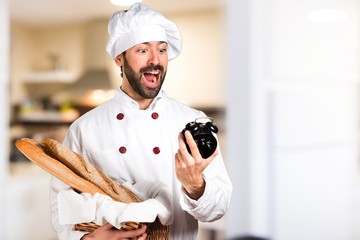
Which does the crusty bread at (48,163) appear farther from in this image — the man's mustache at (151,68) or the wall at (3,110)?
the wall at (3,110)

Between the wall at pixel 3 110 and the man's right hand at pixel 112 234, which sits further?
A: the wall at pixel 3 110

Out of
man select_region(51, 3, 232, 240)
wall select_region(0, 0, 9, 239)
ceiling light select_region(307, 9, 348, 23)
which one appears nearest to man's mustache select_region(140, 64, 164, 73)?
man select_region(51, 3, 232, 240)

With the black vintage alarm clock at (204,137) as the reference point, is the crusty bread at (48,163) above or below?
below

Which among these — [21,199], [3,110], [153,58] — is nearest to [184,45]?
[153,58]

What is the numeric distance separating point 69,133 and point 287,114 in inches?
37.7

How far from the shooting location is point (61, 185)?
1.35ft

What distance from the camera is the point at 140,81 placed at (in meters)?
0.42

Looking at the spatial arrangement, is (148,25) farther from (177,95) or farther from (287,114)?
(287,114)

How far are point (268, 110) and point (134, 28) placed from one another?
0.87 metres

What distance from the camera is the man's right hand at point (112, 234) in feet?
1.32

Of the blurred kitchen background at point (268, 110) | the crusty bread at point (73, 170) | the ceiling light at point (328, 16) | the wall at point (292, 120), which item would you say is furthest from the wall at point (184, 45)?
the ceiling light at point (328, 16)

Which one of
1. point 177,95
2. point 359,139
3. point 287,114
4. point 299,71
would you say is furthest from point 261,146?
point 177,95

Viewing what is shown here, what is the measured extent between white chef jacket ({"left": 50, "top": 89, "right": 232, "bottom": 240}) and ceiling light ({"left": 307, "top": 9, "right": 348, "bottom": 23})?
40.8 inches

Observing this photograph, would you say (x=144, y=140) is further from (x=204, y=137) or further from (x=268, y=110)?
(x=268, y=110)
